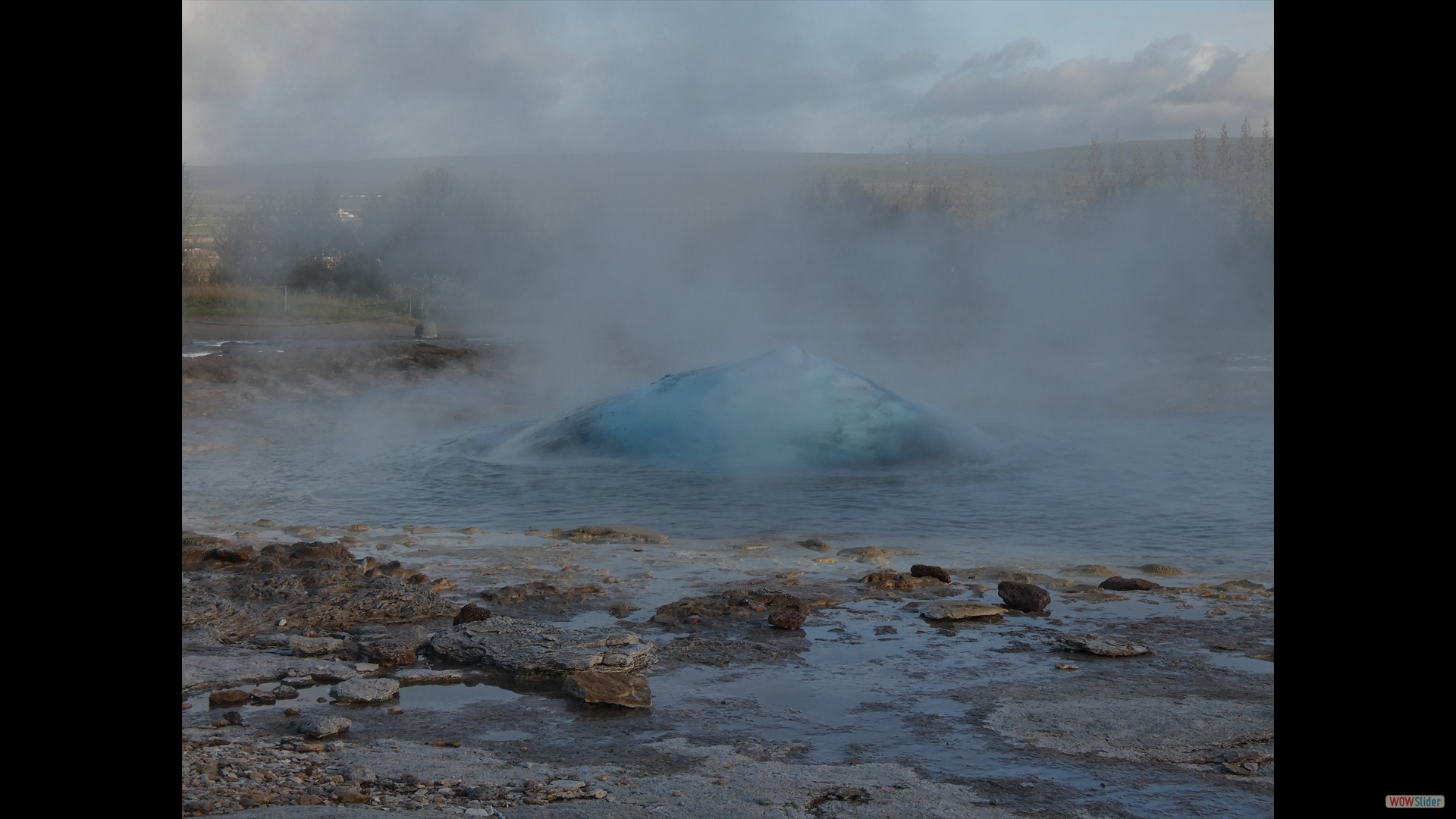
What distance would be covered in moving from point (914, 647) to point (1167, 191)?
50527 mm

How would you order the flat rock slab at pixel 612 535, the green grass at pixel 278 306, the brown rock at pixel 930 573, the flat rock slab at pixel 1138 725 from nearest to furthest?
the flat rock slab at pixel 1138 725 < the brown rock at pixel 930 573 < the flat rock slab at pixel 612 535 < the green grass at pixel 278 306

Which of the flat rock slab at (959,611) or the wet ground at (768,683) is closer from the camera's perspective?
the wet ground at (768,683)

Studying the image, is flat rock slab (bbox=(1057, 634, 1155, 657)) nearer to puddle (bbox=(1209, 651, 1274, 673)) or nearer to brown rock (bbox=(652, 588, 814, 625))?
puddle (bbox=(1209, 651, 1274, 673))

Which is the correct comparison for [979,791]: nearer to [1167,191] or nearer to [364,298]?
[364,298]

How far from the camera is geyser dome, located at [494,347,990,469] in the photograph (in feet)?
31.3

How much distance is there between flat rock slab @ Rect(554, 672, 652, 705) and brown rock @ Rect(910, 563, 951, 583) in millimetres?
2207

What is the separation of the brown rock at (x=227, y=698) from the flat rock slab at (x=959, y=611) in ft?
8.64

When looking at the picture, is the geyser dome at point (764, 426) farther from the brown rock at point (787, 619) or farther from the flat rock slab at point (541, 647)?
the flat rock slab at point (541, 647)

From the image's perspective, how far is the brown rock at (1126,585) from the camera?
545 cm

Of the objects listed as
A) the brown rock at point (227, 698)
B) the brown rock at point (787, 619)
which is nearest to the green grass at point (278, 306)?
the brown rock at point (787, 619)

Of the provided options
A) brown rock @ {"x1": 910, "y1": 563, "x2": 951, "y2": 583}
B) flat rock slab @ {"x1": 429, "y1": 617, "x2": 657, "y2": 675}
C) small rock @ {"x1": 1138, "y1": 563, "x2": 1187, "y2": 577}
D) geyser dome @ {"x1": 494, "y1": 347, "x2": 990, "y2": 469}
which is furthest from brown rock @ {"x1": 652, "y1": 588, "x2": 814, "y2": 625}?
geyser dome @ {"x1": 494, "y1": 347, "x2": 990, "y2": 469}

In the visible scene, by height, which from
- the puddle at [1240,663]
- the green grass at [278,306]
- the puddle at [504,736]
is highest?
the green grass at [278,306]

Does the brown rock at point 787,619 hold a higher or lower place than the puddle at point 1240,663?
higher
